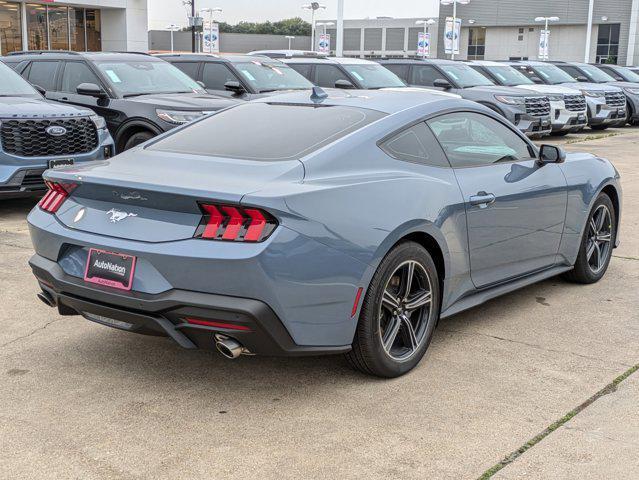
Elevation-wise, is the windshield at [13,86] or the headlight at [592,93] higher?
the windshield at [13,86]

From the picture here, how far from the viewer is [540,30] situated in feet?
276

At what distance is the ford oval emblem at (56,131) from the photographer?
358 inches

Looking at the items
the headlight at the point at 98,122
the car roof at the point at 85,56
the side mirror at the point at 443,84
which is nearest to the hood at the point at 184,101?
the headlight at the point at 98,122

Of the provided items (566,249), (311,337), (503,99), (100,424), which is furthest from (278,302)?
(503,99)

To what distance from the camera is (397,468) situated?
3502 millimetres

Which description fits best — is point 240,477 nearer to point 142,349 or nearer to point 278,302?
point 278,302

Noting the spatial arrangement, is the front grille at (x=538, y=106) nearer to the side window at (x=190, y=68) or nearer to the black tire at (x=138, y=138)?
the side window at (x=190, y=68)

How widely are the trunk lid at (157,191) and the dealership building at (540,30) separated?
71.8 metres

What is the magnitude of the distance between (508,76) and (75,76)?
40.0 feet

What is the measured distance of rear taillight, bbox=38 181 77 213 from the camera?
442cm

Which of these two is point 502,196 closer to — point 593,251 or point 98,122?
point 593,251

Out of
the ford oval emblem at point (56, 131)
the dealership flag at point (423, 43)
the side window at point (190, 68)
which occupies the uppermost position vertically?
the dealership flag at point (423, 43)

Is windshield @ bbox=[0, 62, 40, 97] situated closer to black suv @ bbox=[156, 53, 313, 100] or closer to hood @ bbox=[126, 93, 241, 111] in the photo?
hood @ bbox=[126, 93, 241, 111]

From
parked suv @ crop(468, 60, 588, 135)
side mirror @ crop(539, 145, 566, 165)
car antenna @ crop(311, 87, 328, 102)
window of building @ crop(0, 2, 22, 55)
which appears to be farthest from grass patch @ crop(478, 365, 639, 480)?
window of building @ crop(0, 2, 22, 55)
